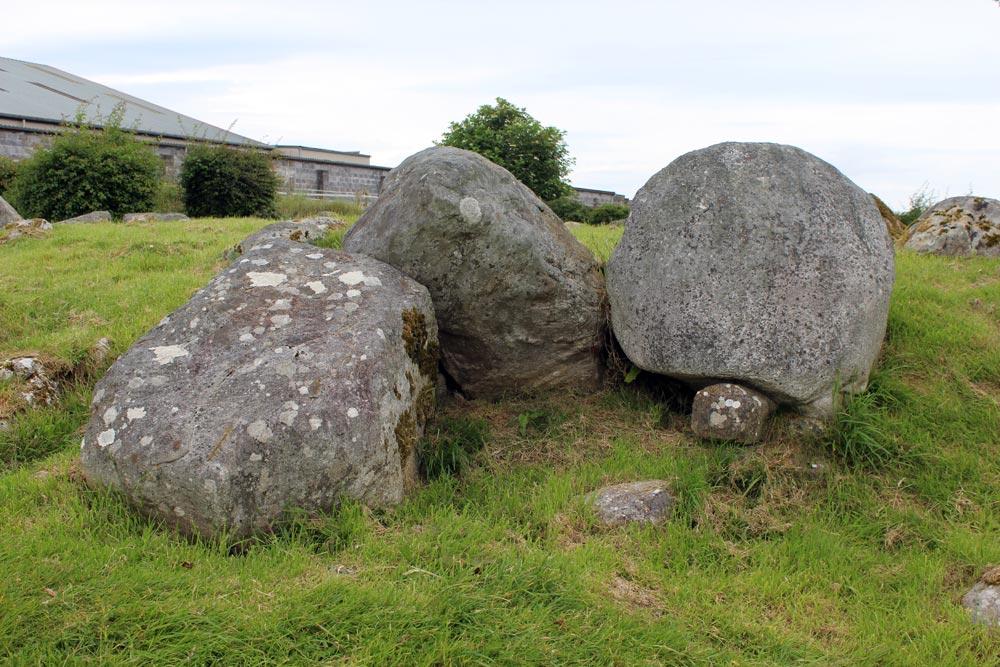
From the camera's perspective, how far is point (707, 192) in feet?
17.8

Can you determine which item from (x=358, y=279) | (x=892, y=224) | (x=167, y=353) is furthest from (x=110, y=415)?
(x=892, y=224)

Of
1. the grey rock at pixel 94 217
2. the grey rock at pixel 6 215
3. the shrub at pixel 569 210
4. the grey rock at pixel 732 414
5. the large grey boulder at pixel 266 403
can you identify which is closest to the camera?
the large grey boulder at pixel 266 403

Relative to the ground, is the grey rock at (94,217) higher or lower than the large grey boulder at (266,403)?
higher

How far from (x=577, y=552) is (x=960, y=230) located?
718 cm

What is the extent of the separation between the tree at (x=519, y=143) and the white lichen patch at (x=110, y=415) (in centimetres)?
2239

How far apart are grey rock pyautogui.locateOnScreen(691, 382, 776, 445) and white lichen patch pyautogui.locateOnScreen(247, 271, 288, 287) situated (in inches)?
120

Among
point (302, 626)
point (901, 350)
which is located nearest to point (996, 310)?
point (901, 350)

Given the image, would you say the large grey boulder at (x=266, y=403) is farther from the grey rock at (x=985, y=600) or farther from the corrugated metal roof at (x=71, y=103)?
the corrugated metal roof at (x=71, y=103)

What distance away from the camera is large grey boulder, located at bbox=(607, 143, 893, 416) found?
16.4 feet

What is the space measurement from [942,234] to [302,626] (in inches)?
335

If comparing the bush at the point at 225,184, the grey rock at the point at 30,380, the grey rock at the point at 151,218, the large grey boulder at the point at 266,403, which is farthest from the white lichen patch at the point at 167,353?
the bush at the point at 225,184

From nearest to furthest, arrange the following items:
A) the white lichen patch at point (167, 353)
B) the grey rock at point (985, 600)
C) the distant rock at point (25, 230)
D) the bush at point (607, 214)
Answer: the grey rock at point (985, 600), the white lichen patch at point (167, 353), the distant rock at point (25, 230), the bush at point (607, 214)

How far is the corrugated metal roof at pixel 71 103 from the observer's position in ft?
88.3

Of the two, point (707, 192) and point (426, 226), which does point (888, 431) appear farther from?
point (426, 226)
